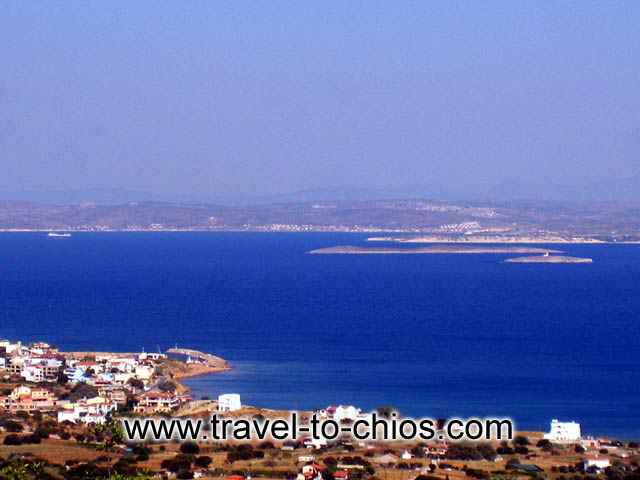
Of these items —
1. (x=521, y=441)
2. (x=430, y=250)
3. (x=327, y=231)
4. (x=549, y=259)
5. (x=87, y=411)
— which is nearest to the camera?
(x=521, y=441)

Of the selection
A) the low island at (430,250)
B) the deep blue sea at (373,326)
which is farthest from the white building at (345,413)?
the low island at (430,250)

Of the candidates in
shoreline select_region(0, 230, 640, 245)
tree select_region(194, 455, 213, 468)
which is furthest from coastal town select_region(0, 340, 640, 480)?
shoreline select_region(0, 230, 640, 245)

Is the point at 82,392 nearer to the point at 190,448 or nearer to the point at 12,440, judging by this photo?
the point at 12,440

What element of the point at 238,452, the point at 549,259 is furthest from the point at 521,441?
the point at 549,259

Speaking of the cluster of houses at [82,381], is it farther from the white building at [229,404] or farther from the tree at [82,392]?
the white building at [229,404]

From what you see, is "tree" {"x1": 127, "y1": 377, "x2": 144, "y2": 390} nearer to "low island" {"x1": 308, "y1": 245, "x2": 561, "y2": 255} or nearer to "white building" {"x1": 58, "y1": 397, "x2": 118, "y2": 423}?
"white building" {"x1": 58, "y1": 397, "x2": 118, "y2": 423}

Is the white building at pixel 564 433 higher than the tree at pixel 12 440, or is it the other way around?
the tree at pixel 12 440
